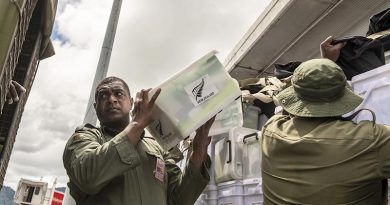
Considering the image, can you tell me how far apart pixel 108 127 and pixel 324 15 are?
3431mm

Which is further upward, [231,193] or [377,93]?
[377,93]

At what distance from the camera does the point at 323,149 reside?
4.37ft

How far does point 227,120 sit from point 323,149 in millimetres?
1030

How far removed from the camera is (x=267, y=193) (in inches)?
59.7

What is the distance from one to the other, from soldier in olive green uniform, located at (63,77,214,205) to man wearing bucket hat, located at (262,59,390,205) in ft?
1.91

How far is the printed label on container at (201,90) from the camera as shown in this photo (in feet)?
5.71

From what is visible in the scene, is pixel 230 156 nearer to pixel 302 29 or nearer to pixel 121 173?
pixel 121 173

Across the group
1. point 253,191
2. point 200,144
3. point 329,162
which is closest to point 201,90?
point 200,144

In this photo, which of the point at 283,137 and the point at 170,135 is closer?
the point at 283,137

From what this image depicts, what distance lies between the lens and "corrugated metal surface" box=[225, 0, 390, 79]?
4.18 meters

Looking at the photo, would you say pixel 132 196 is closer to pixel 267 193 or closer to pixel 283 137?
pixel 267 193

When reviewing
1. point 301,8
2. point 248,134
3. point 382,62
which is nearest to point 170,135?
point 248,134

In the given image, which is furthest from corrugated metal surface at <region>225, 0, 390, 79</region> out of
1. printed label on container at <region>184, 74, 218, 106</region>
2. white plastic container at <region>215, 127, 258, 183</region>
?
printed label on container at <region>184, 74, 218, 106</region>

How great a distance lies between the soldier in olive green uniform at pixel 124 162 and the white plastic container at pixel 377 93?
0.85 m
